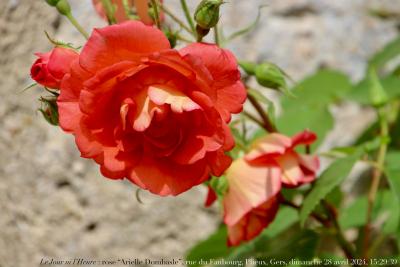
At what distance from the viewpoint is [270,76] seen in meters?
0.85

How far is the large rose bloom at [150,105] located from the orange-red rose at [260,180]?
0.56ft

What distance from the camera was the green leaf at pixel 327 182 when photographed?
88 centimetres

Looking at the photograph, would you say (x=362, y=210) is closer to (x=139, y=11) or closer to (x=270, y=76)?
(x=270, y=76)

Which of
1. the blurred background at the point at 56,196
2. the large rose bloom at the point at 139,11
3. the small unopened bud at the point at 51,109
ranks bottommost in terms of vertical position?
the blurred background at the point at 56,196

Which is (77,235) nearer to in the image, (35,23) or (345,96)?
(35,23)

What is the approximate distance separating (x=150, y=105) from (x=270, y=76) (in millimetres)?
223

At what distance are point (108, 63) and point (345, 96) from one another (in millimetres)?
735

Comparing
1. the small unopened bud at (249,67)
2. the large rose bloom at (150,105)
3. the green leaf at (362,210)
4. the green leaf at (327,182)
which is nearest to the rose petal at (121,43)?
the large rose bloom at (150,105)

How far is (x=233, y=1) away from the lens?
150 centimetres

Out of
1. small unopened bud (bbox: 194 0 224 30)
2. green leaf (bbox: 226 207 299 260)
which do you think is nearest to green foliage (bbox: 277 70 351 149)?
green leaf (bbox: 226 207 299 260)

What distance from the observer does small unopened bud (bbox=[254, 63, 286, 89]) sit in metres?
0.85

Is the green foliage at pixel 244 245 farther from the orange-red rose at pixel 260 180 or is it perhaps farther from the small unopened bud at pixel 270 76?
the small unopened bud at pixel 270 76

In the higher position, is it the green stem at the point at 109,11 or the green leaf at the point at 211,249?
the green stem at the point at 109,11

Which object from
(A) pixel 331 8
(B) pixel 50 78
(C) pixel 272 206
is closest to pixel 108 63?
(B) pixel 50 78
